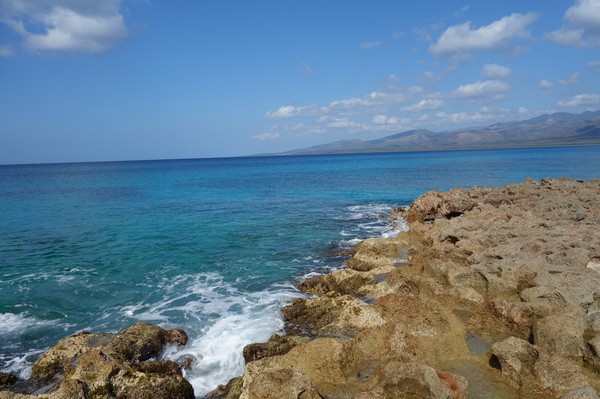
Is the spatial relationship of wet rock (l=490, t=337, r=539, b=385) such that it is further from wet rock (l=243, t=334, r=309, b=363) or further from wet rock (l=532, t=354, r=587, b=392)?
wet rock (l=243, t=334, r=309, b=363)

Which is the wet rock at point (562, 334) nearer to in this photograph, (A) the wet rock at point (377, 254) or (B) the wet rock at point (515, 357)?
(B) the wet rock at point (515, 357)

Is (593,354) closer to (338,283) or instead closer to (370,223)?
(338,283)

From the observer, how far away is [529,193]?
119ft

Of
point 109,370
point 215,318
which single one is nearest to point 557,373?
point 109,370

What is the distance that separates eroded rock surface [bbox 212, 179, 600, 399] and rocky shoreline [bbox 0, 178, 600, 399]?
4 centimetres

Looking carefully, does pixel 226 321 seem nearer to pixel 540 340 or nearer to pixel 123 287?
A: pixel 123 287

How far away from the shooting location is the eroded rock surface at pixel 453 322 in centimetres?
1004

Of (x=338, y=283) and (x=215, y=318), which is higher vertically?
(x=338, y=283)

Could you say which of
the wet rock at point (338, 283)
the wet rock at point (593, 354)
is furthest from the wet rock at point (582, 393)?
the wet rock at point (338, 283)

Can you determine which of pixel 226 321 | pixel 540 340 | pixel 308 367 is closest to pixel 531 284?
pixel 540 340

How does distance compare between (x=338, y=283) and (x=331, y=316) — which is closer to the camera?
(x=331, y=316)

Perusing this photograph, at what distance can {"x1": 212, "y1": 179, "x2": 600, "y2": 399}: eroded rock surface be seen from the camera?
10039mm

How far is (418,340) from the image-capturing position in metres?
12.6

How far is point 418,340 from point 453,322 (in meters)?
1.80
